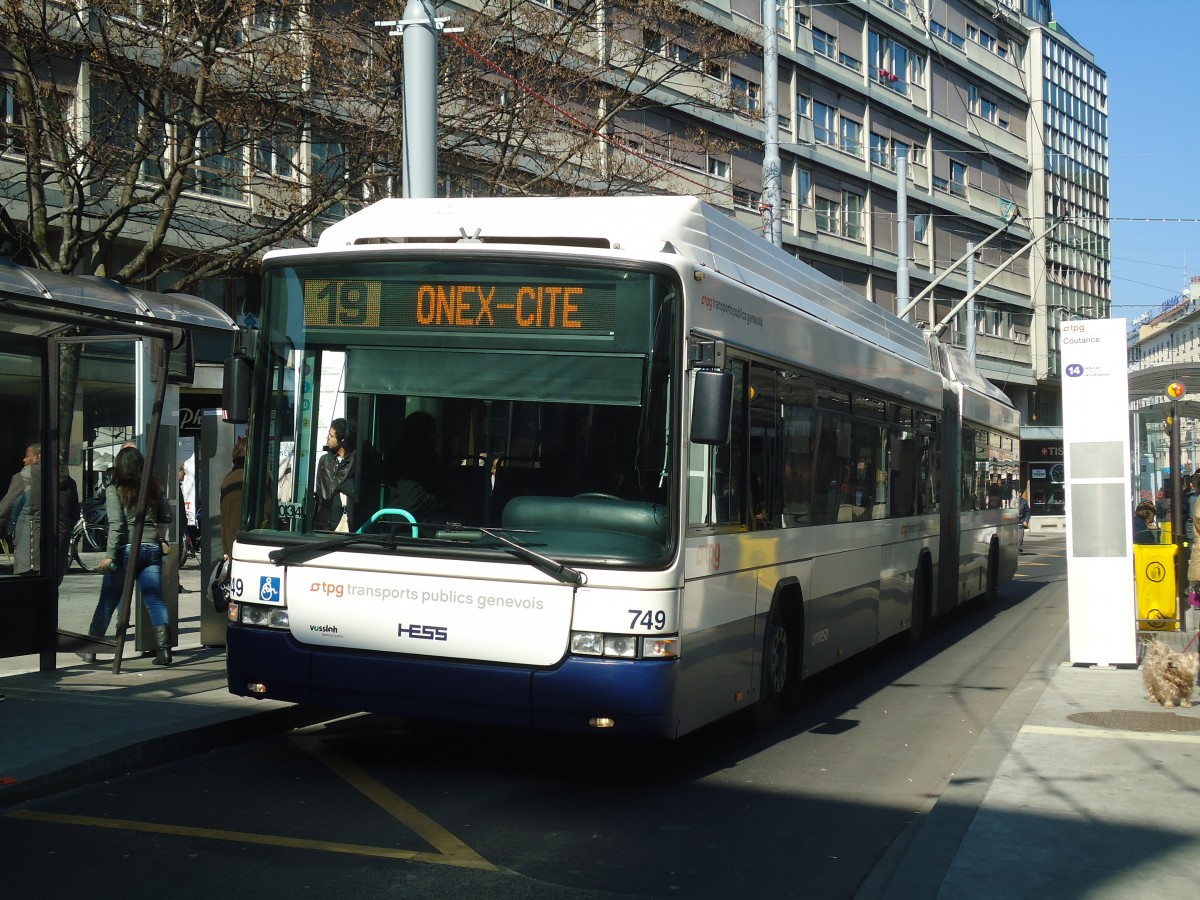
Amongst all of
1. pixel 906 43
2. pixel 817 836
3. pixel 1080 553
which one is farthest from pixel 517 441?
pixel 906 43

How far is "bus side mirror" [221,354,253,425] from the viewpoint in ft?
25.0

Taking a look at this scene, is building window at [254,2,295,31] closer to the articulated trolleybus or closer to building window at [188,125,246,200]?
building window at [188,125,246,200]

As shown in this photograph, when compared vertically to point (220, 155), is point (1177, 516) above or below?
below

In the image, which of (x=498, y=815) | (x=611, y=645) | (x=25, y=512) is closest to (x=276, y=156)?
(x=25, y=512)

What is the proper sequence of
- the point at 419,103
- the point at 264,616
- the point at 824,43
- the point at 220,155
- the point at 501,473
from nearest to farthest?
the point at 501,473 → the point at 264,616 → the point at 419,103 → the point at 220,155 → the point at 824,43

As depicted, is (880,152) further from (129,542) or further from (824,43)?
(129,542)

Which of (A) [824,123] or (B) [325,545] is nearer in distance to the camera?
(B) [325,545]

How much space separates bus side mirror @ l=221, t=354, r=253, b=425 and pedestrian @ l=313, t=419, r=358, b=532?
508 millimetres

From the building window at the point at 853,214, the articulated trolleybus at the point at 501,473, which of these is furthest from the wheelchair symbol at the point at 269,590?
the building window at the point at 853,214

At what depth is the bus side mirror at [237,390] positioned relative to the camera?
25.0ft

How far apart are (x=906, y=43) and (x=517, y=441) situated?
163ft

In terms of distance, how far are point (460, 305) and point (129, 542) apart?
16.2 feet

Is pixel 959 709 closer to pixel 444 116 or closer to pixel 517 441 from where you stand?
pixel 517 441

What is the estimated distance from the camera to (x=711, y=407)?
23.1 feet
